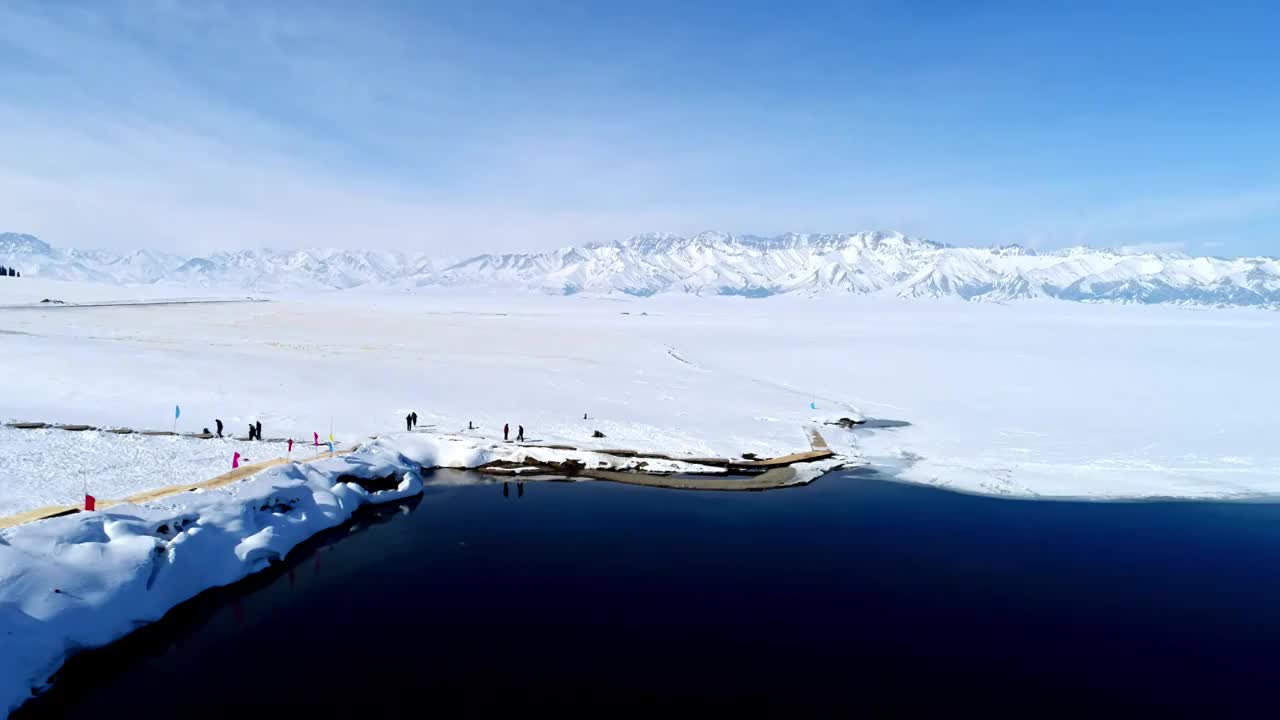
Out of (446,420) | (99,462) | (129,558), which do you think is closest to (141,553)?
(129,558)

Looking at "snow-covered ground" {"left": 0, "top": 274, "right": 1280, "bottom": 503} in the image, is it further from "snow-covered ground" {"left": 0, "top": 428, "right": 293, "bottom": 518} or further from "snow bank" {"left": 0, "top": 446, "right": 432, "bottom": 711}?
"snow bank" {"left": 0, "top": 446, "right": 432, "bottom": 711}

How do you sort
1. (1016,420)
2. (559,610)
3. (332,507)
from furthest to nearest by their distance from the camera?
(1016,420), (332,507), (559,610)

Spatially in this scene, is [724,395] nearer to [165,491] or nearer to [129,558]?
[165,491]

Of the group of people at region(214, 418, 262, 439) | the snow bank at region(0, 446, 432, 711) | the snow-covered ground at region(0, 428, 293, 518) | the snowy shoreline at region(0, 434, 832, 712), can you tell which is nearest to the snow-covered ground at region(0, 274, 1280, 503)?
the snow-covered ground at region(0, 428, 293, 518)

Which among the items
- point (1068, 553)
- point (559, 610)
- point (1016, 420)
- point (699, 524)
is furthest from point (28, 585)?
point (1016, 420)

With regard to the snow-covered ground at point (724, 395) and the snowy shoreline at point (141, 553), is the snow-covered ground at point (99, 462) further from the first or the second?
the snowy shoreline at point (141, 553)

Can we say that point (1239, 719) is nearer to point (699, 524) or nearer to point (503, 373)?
point (699, 524)

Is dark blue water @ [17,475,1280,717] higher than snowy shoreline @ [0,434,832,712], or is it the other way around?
snowy shoreline @ [0,434,832,712]
